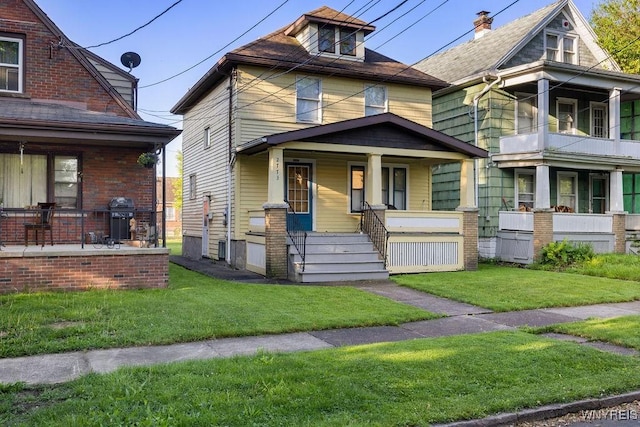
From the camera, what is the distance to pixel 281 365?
581cm

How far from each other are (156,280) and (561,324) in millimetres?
7856

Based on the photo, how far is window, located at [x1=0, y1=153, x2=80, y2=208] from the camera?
13.0m

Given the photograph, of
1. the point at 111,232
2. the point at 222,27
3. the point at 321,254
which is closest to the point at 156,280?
the point at 111,232

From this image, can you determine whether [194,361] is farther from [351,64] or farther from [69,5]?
[351,64]

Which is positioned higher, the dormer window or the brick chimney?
the brick chimney

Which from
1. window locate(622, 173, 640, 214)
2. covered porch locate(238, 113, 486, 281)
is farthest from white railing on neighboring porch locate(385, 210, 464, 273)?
window locate(622, 173, 640, 214)

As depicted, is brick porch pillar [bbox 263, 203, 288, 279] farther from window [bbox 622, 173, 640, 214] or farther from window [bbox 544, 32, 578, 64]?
window [bbox 622, 173, 640, 214]

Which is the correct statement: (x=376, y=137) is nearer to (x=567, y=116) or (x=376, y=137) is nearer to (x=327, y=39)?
(x=327, y=39)

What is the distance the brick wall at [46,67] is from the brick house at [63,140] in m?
0.02

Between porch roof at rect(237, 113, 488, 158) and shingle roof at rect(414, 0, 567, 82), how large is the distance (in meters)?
4.95

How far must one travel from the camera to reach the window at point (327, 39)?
58.3 feet

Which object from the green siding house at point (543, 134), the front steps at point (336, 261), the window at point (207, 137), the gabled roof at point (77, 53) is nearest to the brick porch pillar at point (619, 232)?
the green siding house at point (543, 134)

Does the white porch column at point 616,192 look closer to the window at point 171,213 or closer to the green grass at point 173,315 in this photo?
the green grass at point 173,315

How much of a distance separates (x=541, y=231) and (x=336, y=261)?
8.03 metres
